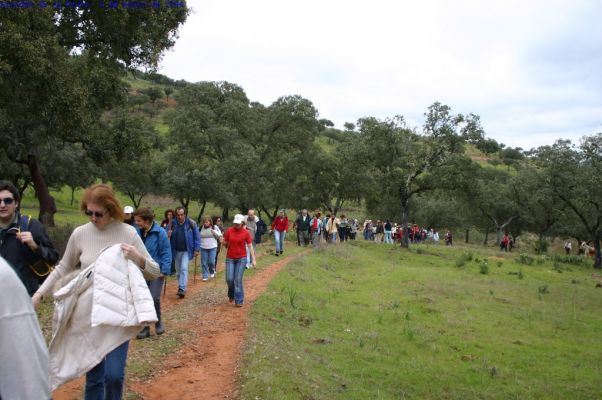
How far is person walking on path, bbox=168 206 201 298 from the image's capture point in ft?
34.6

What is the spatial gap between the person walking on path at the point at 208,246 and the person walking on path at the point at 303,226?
9136mm

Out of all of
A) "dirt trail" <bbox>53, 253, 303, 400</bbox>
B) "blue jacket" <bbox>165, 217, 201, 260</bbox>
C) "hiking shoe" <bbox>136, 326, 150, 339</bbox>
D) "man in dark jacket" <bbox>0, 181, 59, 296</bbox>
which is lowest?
"dirt trail" <bbox>53, 253, 303, 400</bbox>

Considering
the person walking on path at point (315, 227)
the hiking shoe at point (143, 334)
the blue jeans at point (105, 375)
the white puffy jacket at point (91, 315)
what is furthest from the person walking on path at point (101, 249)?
the person walking on path at point (315, 227)

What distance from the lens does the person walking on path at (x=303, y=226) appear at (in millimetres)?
23062

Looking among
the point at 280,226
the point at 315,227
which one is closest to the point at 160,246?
the point at 280,226

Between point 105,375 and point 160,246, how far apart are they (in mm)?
3691

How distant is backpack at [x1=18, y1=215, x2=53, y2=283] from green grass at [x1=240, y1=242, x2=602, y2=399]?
111 inches

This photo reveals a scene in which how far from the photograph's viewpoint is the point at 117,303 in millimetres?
3545

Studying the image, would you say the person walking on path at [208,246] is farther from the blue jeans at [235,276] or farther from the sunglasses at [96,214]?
the sunglasses at [96,214]

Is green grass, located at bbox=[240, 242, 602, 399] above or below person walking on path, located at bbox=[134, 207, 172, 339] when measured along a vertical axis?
below

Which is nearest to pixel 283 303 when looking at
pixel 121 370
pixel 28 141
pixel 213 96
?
pixel 121 370

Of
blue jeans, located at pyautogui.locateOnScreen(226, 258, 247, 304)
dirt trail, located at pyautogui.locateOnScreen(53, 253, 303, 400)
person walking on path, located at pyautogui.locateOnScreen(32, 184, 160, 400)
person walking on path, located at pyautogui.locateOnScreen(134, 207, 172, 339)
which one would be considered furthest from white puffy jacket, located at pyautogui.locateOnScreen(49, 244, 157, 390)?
blue jeans, located at pyautogui.locateOnScreen(226, 258, 247, 304)

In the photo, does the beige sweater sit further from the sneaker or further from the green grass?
the sneaker

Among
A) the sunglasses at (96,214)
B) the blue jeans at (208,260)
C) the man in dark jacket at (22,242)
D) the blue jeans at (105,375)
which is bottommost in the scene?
the blue jeans at (208,260)
